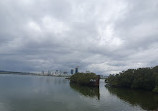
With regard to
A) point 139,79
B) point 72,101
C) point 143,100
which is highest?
point 139,79

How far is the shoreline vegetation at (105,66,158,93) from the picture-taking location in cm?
8325

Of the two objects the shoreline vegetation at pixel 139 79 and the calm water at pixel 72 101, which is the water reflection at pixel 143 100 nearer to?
the calm water at pixel 72 101

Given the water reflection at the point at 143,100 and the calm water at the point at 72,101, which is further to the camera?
the water reflection at the point at 143,100

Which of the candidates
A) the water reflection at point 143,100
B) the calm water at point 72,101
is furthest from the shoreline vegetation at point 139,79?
the calm water at point 72,101

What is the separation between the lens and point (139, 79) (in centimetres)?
8644

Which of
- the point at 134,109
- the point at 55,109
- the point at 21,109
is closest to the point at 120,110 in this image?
the point at 134,109

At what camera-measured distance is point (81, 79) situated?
369ft

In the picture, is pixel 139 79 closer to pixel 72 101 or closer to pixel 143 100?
pixel 143 100

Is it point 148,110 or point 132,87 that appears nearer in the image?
point 148,110

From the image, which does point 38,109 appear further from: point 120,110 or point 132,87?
point 132,87

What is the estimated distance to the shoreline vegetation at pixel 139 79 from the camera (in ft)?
273

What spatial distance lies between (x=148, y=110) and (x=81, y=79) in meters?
76.0

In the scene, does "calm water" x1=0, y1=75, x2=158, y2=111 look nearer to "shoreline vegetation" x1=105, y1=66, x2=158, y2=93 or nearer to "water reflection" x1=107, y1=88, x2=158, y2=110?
"water reflection" x1=107, y1=88, x2=158, y2=110

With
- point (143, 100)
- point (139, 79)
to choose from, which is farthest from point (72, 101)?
point (139, 79)
